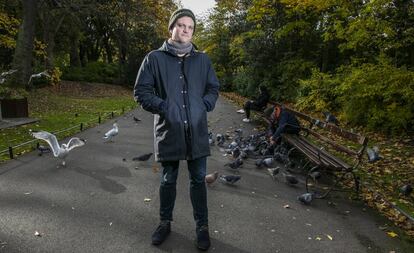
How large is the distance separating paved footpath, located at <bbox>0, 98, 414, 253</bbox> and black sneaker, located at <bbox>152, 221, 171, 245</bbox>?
0.06 m

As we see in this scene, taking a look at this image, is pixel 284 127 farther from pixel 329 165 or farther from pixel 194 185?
pixel 194 185

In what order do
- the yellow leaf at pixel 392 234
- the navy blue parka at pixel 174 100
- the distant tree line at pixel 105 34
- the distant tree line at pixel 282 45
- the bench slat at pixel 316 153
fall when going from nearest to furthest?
the navy blue parka at pixel 174 100 < the yellow leaf at pixel 392 234 < the bench slat at pixel 316 153 < the distant tree line at pixel 282 45 < the distant tree line at pixel 105 34

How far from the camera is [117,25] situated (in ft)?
107

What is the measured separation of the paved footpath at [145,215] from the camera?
3.93 m

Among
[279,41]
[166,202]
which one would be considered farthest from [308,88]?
[166,202]

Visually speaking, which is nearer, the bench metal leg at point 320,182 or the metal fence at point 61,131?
the bench metal leg at point 320,182

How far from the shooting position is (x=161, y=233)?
3.92m

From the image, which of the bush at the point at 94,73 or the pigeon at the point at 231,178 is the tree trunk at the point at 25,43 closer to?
the pigeon at the point at 231,178

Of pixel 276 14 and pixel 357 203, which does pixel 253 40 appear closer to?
pixel 276 14

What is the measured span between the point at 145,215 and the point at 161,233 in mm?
762

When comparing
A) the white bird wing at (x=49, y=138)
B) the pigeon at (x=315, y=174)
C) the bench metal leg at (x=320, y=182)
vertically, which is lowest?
the bench metal leg at (x=320, y=182)

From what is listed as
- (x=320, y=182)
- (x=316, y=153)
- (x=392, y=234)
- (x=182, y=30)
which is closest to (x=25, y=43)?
(x=316, y=153)

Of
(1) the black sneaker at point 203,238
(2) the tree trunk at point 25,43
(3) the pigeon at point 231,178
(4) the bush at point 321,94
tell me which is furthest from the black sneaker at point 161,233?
(2) the tree trunk at point 25,43

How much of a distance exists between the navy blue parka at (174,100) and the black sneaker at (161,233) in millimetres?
784
